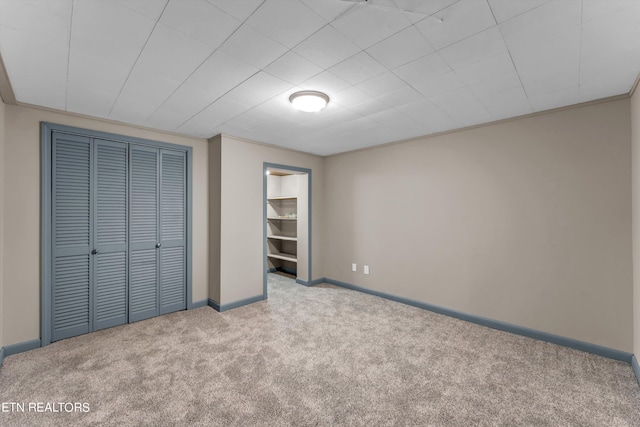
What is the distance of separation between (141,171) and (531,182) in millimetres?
4559

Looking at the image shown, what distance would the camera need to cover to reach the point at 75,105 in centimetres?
280

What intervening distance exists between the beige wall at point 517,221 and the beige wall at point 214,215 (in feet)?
7.56

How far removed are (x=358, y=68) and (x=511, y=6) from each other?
0.95 metres

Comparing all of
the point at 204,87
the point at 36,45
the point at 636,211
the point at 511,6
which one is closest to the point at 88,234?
the point at 36,45

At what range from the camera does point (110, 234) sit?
3314 millimetres

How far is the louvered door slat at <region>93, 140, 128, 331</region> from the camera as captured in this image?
10.6 ft

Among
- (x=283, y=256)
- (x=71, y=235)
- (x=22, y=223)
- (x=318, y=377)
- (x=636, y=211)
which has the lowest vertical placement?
(x=318, y=377)

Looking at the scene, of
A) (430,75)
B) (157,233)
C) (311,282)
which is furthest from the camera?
(311,282)

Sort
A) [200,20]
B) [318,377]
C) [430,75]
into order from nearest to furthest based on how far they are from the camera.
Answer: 1. [200,20]
2. [430,75]
3. [318,377]

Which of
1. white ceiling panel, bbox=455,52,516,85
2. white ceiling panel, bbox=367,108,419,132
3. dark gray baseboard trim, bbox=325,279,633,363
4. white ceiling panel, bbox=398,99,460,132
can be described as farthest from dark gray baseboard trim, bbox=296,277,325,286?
white ceiling panel, bbox=455,52,516,85

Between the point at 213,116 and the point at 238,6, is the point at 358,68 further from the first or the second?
the point at 213,116

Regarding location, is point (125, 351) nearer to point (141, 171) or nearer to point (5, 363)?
point (5, 363)

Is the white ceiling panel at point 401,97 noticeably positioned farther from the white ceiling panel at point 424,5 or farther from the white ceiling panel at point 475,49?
the white ceiling panel at point 424,5

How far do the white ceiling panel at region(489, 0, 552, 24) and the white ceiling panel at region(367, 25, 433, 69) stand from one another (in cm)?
38
